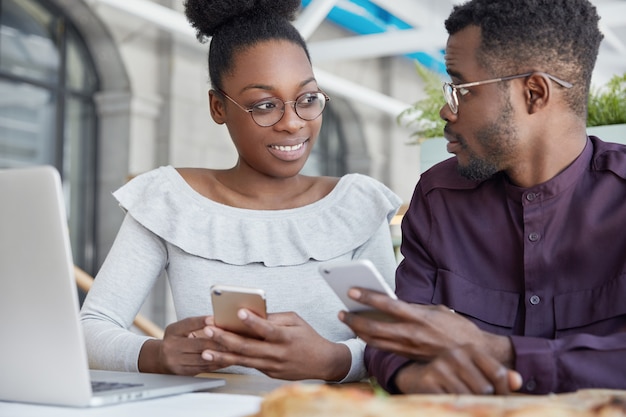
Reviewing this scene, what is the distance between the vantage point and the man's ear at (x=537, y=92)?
1503 millimetres

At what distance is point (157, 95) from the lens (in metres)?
6.54

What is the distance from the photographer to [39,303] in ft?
3.58

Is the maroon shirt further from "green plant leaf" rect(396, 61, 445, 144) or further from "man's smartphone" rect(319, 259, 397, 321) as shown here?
"green plant leaf" rect(396, 61, 445, 144)

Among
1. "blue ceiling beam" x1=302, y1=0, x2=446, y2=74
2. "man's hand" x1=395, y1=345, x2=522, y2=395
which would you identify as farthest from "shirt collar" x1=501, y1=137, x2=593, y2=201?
"blue ceiling beam" x1=302, y1=0, x2=446, y2=74

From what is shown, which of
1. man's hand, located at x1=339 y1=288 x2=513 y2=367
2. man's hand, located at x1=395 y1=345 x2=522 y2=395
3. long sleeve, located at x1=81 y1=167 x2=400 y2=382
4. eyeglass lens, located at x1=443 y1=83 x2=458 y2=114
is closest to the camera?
man's hand, located at x1=395 y1=345 x2=522 y2=395

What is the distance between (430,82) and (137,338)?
116cm

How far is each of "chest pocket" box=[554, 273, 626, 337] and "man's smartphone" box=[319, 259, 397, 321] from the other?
437 millimetres

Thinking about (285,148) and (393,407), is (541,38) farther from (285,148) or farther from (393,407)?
(393,407)

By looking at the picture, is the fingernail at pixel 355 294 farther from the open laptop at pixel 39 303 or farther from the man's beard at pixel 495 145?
the man's beard at pixel 495 145

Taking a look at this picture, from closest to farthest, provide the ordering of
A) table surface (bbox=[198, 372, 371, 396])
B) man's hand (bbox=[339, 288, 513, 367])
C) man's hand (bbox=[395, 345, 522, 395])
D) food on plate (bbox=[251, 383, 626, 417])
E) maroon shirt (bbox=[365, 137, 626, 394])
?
food on plate (bbox=[251, 383, 626, 417]) → man's hand (bbox=[395, 345, 522, 395]) → man's hand (bbox=[339, 288, 513, 367]) → table surface (bbox=[198, 372, 371, 396]) → maroon shirt (bbox=[365, 137, 626, 394])

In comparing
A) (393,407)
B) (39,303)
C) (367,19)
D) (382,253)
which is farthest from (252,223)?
(367,19)

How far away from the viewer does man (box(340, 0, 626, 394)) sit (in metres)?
1.48

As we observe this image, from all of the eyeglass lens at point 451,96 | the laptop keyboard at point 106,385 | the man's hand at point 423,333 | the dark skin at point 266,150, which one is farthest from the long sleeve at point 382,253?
the laptop keyboard at point 106,385

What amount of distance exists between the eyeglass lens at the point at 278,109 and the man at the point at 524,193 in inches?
14.5
